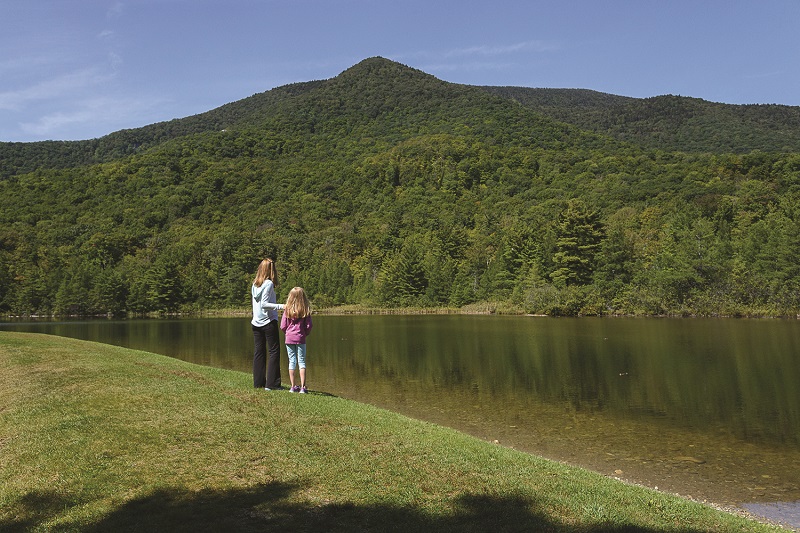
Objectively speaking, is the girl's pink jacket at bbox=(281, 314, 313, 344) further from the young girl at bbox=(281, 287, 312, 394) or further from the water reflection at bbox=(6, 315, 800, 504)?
the water reflection at bbox=(6, 315, 800, 504)

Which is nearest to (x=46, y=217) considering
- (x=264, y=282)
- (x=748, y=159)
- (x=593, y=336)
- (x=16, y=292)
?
(x=16, y=292)

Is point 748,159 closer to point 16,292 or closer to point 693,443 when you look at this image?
point 693,443

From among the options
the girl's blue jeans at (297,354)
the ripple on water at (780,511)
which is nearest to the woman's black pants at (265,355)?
the girl's blue jeans at (297,354)

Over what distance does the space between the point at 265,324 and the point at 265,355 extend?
69 centimetres

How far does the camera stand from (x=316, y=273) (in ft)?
324

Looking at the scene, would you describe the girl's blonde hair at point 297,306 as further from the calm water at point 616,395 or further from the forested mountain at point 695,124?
the forested mountain at point 695,124

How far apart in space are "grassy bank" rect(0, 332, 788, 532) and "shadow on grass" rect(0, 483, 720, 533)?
0.02m

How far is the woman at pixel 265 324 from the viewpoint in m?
11.5

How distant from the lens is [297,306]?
38.1 feet

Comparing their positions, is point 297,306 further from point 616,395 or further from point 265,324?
point 616,395

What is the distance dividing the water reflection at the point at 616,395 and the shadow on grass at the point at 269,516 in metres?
4.88

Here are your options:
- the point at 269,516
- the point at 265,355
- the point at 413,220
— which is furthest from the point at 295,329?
the point at 413,220

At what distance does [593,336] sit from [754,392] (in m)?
18.5

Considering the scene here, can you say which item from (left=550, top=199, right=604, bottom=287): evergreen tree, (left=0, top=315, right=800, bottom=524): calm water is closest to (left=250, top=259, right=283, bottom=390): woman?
(left=0, top=315, right=800, bottom=524): calm water
